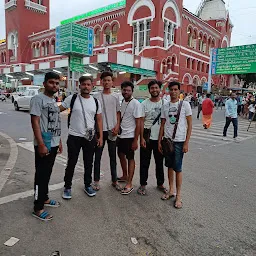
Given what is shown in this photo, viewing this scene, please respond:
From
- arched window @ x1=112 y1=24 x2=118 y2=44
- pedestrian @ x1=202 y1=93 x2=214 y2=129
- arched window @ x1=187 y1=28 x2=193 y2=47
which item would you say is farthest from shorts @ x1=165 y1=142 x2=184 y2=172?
arched window @ x1=187 y1=28 x2=193 y2=47

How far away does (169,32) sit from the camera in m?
28.8

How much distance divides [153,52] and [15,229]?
26.2 meters

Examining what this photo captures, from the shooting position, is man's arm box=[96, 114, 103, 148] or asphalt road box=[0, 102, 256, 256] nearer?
asphalt road box=[0, 102, 256, 256]

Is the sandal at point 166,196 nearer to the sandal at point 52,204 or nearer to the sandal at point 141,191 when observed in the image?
the sandal at point 141,191

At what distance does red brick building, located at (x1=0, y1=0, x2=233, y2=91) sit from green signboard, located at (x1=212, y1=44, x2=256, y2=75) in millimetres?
6347

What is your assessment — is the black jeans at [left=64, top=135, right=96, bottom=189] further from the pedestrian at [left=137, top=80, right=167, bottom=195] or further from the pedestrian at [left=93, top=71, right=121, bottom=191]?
the pedestrian at [left=137, top=80, right=167, bottom=195]

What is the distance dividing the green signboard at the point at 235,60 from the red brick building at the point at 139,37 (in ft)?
20.8

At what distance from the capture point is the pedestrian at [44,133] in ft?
9.94

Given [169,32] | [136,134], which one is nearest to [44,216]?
[136,134]

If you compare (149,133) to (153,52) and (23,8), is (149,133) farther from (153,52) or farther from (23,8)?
(23,8)

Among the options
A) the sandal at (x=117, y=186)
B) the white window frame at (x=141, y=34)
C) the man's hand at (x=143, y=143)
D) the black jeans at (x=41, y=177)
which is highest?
the white window frame at (x=141, y=34)

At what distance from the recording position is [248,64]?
2033 centimetres

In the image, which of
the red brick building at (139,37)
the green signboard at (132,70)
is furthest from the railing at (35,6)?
the green signboard at (132,70)

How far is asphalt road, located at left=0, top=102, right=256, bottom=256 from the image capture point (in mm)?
2613
